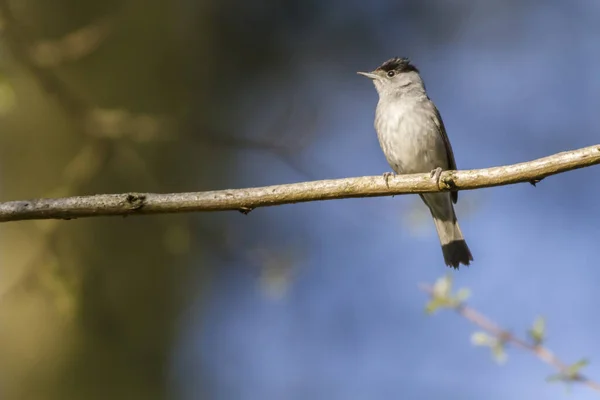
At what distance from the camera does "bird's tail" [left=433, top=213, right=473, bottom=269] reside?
612 centimetres

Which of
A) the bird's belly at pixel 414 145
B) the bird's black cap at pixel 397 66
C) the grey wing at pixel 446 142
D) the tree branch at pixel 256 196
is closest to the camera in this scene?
the tree branch at pixel 256 196

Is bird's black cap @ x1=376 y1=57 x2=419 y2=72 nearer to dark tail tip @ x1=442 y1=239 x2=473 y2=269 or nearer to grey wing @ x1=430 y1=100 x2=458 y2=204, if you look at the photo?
grey wing @ x1=430 y1=100 x2=458 y2=204

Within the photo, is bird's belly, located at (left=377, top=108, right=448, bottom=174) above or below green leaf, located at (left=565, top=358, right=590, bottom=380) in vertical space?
above

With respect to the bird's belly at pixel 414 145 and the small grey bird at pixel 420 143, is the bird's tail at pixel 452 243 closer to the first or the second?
the small grey bird at pixel 420 143

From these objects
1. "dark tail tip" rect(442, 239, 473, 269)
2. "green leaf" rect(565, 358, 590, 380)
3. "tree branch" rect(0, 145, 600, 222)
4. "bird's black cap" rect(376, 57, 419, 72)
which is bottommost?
"green leaf" rect(565, 358, 590, 380)

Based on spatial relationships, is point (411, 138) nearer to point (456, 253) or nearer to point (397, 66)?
point (456, 253)

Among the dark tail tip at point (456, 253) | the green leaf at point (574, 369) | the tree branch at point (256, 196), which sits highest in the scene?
the dark tail tip at point (456, 253)

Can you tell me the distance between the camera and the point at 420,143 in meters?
6.02

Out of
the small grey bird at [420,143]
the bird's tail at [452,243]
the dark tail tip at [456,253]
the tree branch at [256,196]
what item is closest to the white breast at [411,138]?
the small grey bird at [420,143]

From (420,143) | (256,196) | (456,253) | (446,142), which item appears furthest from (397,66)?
(256,196)

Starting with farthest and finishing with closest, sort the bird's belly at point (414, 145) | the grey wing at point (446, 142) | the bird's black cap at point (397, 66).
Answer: the bird's black cap at point (397, 66)
the grey wing at point (446, 142)
the bird's belly at point (414, 145)

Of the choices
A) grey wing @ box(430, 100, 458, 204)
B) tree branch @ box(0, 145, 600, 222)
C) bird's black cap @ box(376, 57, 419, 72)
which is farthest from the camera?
bird's black cap @ box(376, 57, 419, 72)

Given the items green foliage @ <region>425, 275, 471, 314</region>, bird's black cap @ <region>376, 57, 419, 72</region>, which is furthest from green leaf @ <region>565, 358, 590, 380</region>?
bird's black cap @ <region>376, 57, 419, 72</region>

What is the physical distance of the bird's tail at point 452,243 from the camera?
20.1 feet
